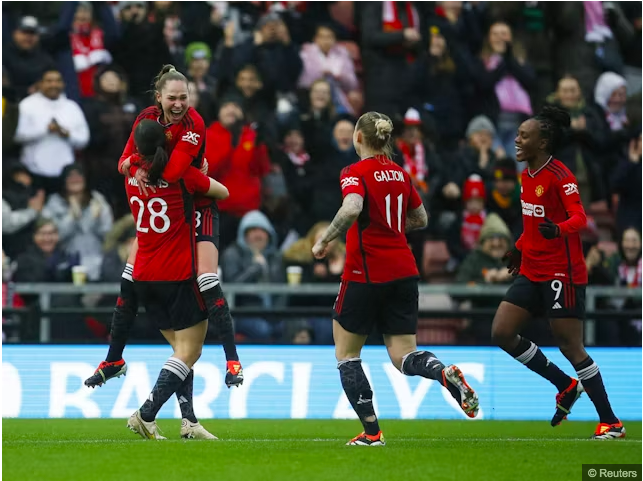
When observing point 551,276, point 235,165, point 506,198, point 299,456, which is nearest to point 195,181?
point 299,456

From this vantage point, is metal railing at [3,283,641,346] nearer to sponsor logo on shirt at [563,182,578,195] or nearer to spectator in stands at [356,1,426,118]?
spectator in stands at [356,1,426,118]

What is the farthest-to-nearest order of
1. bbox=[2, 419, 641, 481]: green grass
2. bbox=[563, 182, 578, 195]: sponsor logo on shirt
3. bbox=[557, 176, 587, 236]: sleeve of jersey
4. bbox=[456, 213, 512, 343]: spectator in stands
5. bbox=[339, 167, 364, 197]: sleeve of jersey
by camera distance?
bbox=[456, 213, 512, 343]: spectator in stands < bbox=[563, 182, 578, 195]: sponsor logo on shirt < bbox=[557, 176, 587, 236]: sleeve of jersey < bbox=[339, 167, 364, 197]: sleeve of jersey < bbox=[2, 419, 641, 481]: green grass

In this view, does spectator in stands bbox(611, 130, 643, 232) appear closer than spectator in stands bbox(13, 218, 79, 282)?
No

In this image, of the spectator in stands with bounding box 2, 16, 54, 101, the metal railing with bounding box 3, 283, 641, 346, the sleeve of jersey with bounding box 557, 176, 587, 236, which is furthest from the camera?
the spectator in stands with bounding box 2, 16, 54, 101

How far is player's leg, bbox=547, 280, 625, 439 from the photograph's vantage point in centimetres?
1059

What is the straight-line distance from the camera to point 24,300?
47.7ft

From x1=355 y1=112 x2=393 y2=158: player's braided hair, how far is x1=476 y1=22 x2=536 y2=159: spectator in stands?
7897mm

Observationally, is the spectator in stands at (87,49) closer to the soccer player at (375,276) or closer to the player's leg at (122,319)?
the player's leg at (122,319)

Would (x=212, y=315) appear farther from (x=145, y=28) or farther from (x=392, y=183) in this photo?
(x=145, y=28)

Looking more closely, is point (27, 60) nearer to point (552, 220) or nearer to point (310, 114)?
point (310, 114)

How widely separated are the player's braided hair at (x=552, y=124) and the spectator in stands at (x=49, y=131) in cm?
671

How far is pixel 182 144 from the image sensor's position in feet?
30.6

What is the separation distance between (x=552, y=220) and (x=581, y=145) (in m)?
6.39

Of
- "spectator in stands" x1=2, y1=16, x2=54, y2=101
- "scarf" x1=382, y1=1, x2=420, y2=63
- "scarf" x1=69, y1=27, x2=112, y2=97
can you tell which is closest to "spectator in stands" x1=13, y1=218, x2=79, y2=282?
"spectator in stands" x1=2, y1=16, x2=54, y2=101
